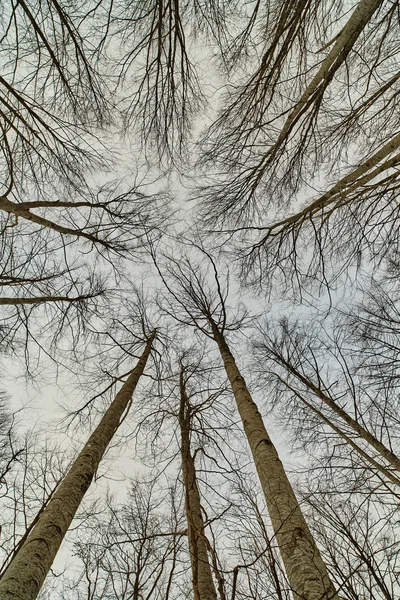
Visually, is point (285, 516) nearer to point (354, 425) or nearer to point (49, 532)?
point (49, 532)

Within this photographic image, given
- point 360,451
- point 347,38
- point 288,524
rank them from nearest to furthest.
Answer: point 288,524, point 347,38, point 360,451

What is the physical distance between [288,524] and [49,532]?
5.70ft

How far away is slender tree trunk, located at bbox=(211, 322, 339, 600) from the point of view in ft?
5.87

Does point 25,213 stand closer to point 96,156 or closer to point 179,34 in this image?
point 96,156

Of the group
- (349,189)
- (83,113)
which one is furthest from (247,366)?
(83,113)

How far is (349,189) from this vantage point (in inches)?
144

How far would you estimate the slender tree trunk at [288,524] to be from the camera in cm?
179

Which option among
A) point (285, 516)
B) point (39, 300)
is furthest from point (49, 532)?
point (39, 300)

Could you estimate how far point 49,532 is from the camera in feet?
7.32

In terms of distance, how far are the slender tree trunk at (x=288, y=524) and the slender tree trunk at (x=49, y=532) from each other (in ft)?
5.14

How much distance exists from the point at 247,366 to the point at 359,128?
205 inches

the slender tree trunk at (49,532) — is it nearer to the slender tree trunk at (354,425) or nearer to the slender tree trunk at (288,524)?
the slender tree trunk at (288,524)

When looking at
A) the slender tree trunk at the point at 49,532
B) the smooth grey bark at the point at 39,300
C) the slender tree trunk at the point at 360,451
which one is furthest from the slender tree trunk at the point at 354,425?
the smooth grey bark at the point at 39,300

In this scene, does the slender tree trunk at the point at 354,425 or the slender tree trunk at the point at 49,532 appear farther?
the slender tree trunk at the point at 354,425
